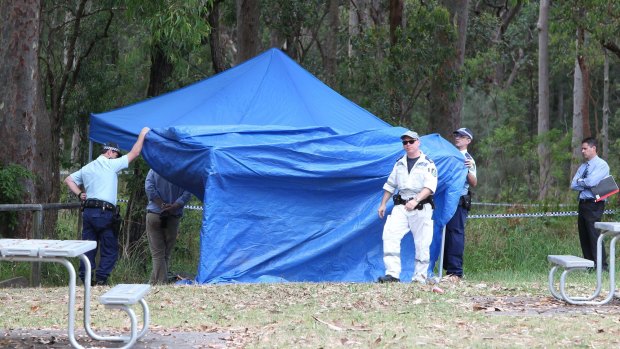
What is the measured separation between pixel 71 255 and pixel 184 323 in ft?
6.53

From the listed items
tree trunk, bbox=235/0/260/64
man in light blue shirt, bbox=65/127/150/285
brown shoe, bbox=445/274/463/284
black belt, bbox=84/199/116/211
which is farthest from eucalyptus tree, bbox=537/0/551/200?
black belt, bbox=84/199/116/211

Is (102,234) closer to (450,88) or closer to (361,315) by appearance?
(361,315)

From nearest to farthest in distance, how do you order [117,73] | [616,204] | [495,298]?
[495,298] → [616,204] → [117,73]

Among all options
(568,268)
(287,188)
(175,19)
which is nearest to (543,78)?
(175,19)

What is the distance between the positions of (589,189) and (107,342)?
829 centimetres

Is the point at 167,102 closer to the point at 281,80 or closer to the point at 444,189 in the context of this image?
the point at 281,80

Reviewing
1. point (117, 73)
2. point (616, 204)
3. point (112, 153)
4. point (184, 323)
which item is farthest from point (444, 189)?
point (117, 73)

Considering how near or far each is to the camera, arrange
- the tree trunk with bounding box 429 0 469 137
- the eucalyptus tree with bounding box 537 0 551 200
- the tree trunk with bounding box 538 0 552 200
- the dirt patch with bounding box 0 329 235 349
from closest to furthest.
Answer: the dirt patch with bounding box 0 329 235 349 < the tree trunk with bounding box 429 0 469 137 < the tree trunk with bounding box 538 0 552 200 < the eucalyptus tree with bounding box 537 0 551 200

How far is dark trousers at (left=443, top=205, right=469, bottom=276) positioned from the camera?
1270 cm

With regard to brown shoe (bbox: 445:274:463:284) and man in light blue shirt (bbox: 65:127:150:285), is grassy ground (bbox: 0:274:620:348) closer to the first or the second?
brown shoe (bbox: 445:274:463:284)

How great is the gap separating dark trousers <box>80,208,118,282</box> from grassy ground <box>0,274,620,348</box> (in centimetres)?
89

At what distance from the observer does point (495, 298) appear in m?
10.3

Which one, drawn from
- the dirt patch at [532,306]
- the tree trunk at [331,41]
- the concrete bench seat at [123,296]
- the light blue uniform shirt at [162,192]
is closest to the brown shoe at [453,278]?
the dirt patch at [532,306]

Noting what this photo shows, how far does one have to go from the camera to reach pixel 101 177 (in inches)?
470
